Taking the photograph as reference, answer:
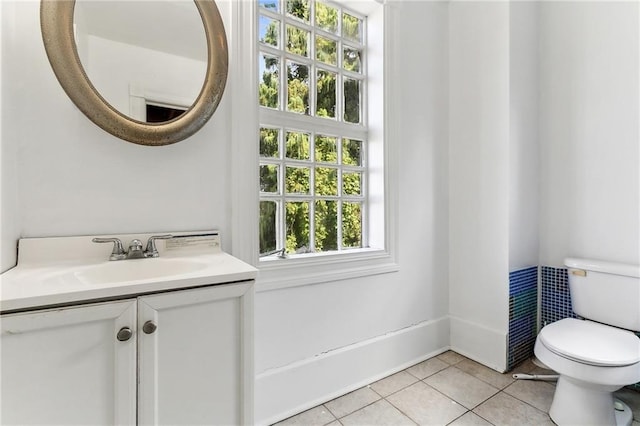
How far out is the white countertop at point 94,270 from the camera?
0.73 meters

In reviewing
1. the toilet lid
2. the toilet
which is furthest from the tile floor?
the toilet lid

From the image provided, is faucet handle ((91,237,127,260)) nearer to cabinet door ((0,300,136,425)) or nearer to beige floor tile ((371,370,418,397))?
cabinet door ((0,300,136,425))

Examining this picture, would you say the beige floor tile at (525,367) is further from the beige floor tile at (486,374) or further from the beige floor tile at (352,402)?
the beige floor tile at (352,402)

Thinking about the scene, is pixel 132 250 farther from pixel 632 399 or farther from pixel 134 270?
pixel 632 399

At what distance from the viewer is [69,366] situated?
28.8 inches

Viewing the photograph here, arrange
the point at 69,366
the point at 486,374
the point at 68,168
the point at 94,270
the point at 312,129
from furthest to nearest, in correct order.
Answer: the point at 486,374 → the point at 312,129 → the point at 68,168 → the point at 94,270 → the point at 69,366

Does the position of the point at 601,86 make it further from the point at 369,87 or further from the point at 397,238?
the point at 397,238

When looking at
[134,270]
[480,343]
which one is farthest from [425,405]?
[134,270]

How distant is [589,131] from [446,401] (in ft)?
6.09

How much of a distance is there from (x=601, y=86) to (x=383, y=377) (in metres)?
2.23

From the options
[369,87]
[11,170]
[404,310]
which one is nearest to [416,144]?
[369,87]

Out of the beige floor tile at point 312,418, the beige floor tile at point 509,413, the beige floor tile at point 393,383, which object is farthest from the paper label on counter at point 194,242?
the beige floor tile at point 509,413

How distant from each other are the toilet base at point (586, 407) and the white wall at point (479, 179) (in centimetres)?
47

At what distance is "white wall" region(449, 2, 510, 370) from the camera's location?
1938mm
